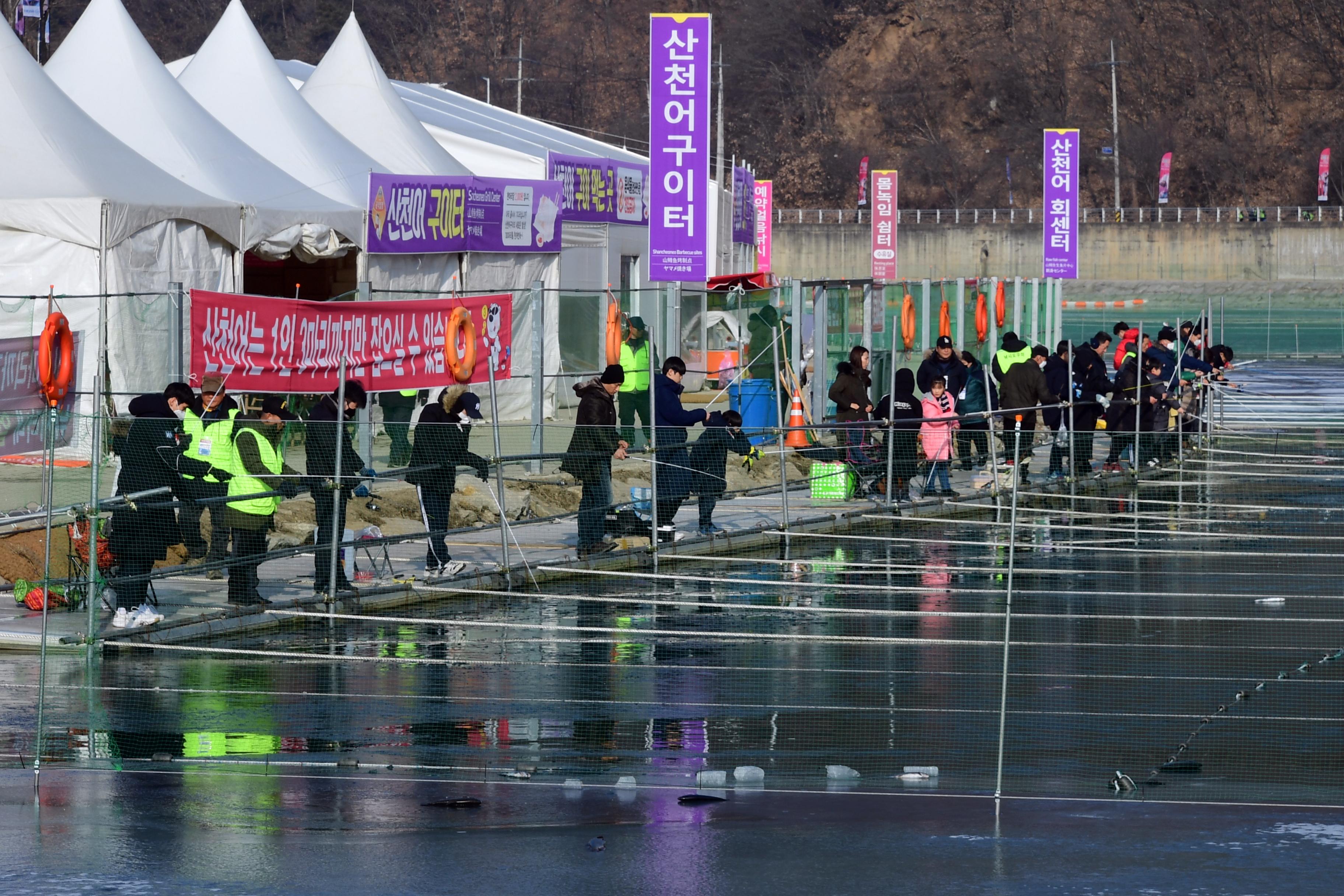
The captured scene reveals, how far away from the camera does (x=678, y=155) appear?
22.4 meters

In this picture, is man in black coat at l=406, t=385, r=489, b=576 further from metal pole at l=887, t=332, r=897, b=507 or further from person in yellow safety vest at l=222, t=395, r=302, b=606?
metal pole at l=887, t=332, r=897, b=507

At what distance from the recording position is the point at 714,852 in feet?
23.4

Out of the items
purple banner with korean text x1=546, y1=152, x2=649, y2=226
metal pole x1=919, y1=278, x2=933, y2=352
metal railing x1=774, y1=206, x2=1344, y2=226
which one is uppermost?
metal railing x1=774, y1=206, x2=1344, y2=226

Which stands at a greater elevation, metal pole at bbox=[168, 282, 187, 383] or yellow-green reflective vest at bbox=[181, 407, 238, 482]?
metal pole at bbox=[168, 282, 187, 383]

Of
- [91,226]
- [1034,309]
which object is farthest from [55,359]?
[1034,309]

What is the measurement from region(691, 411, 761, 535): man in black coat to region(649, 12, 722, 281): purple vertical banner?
5193 millimetres

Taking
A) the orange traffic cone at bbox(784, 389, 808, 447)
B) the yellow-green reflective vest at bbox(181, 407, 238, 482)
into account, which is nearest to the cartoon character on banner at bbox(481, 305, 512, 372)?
the orange traffic cone at bbox(784, 389, 808, 447)

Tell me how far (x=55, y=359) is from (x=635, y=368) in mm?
9097

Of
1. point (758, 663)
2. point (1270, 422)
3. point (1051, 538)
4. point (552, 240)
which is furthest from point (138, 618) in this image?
point (1270, 422)

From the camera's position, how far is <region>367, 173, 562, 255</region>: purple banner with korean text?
80.9 ft

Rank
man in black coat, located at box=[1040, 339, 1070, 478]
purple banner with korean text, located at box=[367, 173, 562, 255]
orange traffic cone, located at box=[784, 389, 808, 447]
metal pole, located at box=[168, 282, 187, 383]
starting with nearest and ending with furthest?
1. metal pole, located at box=[168, 282, 187, 383]
2. orange traffic cone, located at box=[784, 389, 808, 447]
3. man in black coat, located at box=[1040, 339, 1070, 478]
4. purple banner with korean text, located at box=[367, 173, 562, 255]

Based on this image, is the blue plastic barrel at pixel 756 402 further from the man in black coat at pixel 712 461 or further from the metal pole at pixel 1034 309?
the metal pole at pixel 1034 309

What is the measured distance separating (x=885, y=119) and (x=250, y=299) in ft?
325

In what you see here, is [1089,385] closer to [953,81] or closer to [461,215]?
[461,215]
